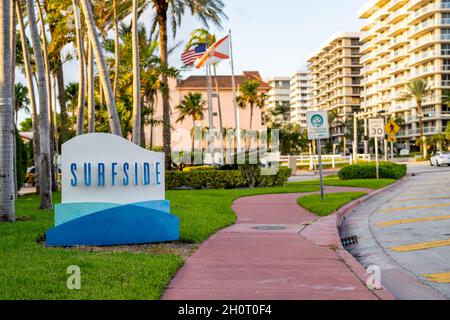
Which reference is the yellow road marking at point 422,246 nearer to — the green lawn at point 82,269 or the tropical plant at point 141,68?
the green lawn at point 82,269

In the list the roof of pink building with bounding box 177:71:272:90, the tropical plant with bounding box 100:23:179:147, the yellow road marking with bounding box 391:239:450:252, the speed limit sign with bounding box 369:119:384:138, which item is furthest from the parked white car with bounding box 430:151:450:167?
the roof of pink building with bounding box 177:71:272:90

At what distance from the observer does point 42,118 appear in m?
16.0

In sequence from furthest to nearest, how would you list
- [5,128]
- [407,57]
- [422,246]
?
[407,57] → [5,128] → [422,246]

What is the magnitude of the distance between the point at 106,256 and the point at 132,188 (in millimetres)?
1860

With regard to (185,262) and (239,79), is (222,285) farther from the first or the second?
(239,79)

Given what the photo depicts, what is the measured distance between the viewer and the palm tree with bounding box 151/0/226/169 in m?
29.9

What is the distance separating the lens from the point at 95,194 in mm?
9625

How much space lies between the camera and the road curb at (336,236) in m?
7.21

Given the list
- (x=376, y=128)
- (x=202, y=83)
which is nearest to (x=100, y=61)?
(x=376, y=128)

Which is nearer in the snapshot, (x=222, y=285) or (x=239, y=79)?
(x=222, y=285)

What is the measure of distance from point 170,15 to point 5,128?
23.0 metres

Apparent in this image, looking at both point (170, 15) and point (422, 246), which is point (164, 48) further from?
point (422, 246)

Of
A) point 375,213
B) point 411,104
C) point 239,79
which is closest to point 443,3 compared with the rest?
point 411,104

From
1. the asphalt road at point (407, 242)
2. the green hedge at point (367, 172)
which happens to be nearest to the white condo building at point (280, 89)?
the green hedge at point (367, 172)
